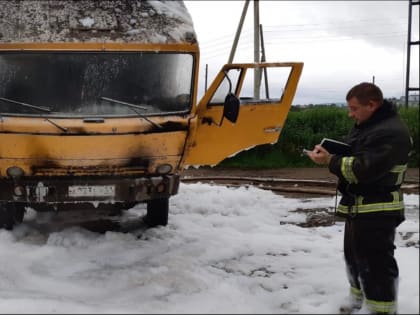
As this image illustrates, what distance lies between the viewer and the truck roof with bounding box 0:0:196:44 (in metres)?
5.21

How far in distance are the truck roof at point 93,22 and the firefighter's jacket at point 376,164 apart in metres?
2.85

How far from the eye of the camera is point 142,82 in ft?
17.5

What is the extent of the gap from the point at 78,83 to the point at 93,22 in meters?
0.66

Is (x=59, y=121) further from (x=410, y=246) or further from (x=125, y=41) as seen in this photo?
(x=410, y=246)

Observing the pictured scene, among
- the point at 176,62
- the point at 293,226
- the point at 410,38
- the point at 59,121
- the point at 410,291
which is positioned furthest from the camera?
the point at 410,38

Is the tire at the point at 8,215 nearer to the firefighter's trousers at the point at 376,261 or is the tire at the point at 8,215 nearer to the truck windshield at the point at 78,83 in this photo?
the truck windshield at the point at 78,83

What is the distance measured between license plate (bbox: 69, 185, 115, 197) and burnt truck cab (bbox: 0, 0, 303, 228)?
1 centimetres

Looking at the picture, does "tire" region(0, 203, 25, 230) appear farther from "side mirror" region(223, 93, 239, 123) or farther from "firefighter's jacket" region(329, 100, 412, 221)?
"firefighter's jacket" region(329, 100, 412, 221)

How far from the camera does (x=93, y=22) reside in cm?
530

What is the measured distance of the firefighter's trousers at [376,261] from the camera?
2980 millimetres

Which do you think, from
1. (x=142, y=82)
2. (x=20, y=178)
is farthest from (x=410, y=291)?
(x=20, y=178)

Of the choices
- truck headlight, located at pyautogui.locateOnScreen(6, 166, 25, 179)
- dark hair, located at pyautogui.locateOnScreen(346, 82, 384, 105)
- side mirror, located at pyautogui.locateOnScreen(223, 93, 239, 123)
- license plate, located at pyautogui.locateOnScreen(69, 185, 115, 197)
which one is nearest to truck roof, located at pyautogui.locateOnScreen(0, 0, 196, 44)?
side mirror, located at pyautogui.locateOnScreen(223, 93, 239, 123)

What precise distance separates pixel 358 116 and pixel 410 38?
9.69 meters

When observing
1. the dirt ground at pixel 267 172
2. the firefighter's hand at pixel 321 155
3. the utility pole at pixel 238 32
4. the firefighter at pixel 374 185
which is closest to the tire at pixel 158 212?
the firefighter's hand at pixel 321 155
